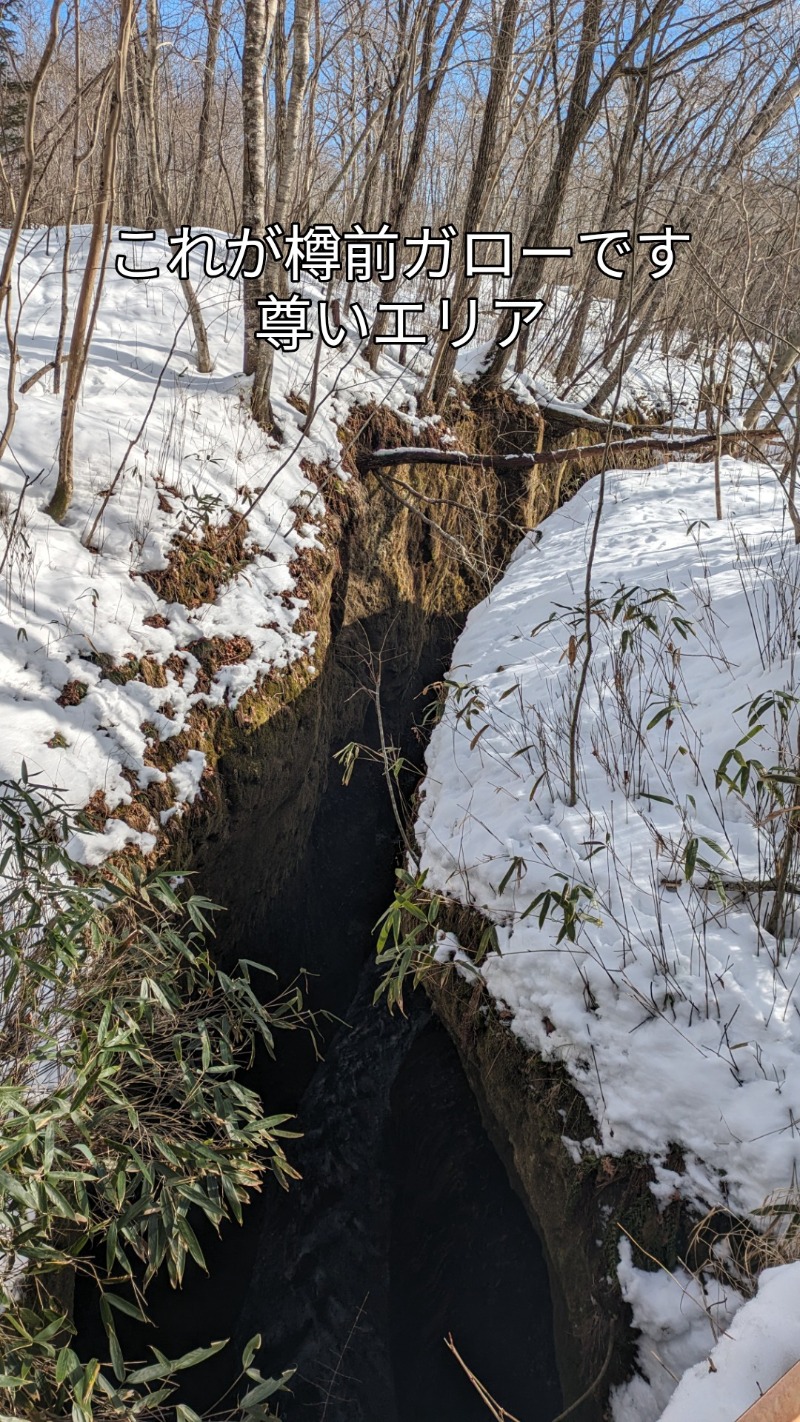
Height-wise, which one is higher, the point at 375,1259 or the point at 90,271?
the point at 90,271

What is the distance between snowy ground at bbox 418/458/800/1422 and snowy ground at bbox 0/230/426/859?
1.37 meters

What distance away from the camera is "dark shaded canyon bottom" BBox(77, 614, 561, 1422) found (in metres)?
2.34

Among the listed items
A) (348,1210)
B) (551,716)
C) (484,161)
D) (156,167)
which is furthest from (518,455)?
(348,1210)

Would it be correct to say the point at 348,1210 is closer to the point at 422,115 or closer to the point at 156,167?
the point at 156,167

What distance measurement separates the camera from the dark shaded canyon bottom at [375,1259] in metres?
2.34

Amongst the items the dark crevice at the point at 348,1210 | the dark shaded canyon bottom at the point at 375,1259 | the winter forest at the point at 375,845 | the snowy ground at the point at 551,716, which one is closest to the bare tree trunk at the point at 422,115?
the winter forest at the point at 375,845

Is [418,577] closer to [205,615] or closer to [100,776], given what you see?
[205,615]

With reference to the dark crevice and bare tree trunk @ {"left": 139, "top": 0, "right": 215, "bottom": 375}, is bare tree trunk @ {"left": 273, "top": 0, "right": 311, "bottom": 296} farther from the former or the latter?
the dark crevice

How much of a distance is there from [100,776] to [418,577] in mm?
3616

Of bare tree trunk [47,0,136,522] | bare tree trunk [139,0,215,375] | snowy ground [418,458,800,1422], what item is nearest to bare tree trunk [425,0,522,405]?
bare tree trunk [139,0,215,375]

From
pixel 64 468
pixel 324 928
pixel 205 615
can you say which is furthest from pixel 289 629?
pixel 324 928

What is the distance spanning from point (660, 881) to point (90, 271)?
3.63m

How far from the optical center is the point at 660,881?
2.65m

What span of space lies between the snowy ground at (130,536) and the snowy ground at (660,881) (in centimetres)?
137
